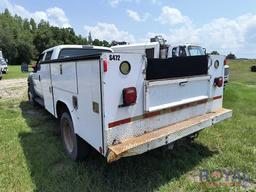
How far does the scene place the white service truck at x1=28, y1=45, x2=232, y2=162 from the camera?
8.64 feet

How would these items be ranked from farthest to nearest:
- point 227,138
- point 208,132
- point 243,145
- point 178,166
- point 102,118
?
1. point 208,132
2. point 227,138
3. point 243,145
4. point 178,166
5. point 102,118

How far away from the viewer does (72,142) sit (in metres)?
3.83

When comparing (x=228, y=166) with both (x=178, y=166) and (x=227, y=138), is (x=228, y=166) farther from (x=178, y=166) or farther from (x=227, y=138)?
(x=227, y=138)

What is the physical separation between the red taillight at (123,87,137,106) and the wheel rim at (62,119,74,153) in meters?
1.56

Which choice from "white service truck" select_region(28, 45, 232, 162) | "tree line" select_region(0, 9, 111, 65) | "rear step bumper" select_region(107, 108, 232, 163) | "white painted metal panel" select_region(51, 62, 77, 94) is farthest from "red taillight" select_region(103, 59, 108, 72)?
"tree line" select_region(0, 9, 111, 65)

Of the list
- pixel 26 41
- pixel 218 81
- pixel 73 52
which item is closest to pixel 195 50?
pixel 73 52

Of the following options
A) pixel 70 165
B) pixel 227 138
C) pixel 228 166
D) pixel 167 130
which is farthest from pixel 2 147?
pixel 227 138

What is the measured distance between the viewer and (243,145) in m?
4.23

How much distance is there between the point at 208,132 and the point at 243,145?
0.85 metres

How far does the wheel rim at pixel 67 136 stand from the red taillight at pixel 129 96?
1.56 m

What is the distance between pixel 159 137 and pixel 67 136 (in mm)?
→ 1885

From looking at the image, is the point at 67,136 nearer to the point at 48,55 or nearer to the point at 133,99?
the point at 133,99

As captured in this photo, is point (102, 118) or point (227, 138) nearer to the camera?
point (102, 118)

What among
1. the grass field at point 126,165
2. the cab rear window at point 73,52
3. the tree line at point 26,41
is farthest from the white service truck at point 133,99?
the tree line at point 26,41
